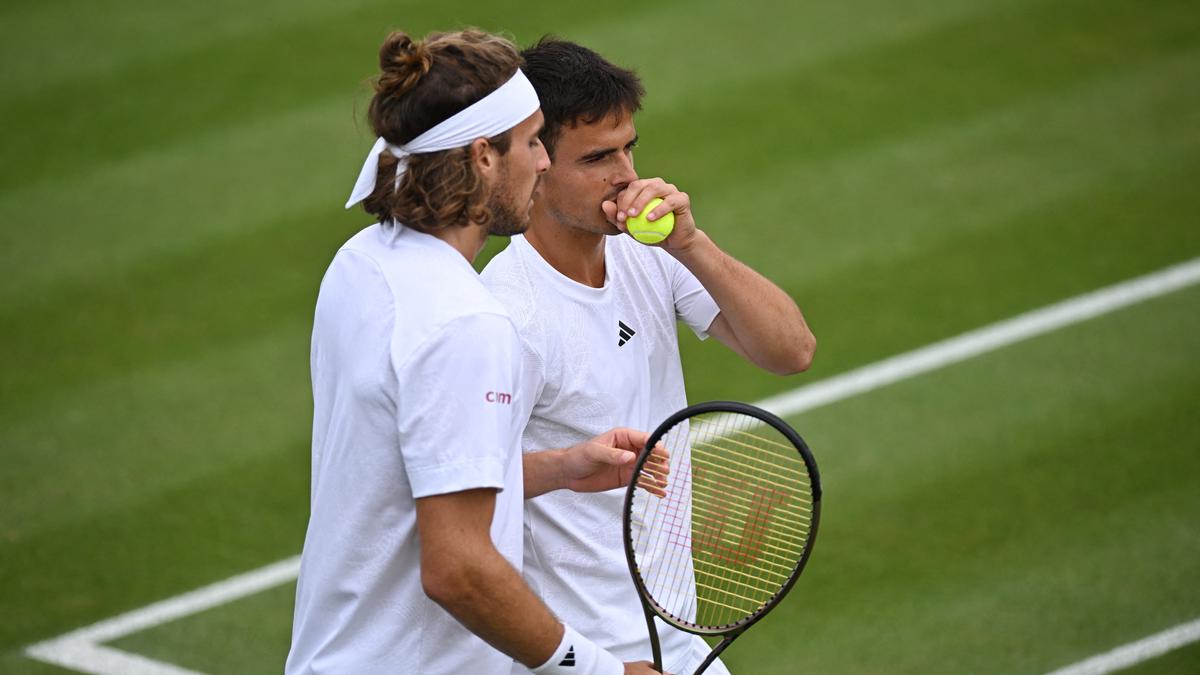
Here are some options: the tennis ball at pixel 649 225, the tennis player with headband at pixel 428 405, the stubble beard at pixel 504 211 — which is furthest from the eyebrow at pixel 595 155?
the stubble beard at pixel 504 211

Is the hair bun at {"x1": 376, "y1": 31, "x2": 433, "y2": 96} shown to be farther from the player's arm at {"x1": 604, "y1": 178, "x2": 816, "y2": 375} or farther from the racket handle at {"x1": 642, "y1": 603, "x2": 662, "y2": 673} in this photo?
the racket handle at {"x1": 642, "y1": 603, "x2": 662, "y2": 673}

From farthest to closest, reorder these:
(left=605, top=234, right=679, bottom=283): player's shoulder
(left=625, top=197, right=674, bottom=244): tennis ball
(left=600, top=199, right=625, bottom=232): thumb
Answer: (left=605, top=234, right=679, bottom=283): player's shoulder, (left=600, top=199, right=625, bottom=232): thumb, (left=625, top=197, right=674, bottom=244): tennis ball

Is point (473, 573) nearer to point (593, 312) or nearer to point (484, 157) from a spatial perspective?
point (484, 157)

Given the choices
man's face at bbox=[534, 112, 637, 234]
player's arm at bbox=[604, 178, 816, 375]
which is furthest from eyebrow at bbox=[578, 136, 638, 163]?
player's arm at bbox=[604, 178, 816, 375]

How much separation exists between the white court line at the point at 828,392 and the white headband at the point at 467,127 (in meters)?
3.73

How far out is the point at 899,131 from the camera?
34.7ft

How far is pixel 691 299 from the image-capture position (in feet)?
15.3

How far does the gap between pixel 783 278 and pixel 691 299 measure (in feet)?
15.0

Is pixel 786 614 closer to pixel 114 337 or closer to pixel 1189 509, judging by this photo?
pixel 1189 509

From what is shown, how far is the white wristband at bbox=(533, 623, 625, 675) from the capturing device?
11.2 ft

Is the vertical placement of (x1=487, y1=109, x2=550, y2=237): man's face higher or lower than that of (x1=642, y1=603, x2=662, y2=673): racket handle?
higher

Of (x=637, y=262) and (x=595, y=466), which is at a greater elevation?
(x=637, y=262)

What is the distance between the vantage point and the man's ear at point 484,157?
3523mm

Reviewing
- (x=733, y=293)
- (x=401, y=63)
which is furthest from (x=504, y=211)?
(x=733, y=293)
